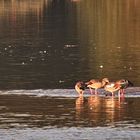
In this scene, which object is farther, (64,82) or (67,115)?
(64,82)

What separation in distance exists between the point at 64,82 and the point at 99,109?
6980 mm

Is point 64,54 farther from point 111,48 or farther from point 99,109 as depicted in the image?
point 99,109

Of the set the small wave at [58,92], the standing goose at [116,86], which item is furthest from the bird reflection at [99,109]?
the small wave at [58,92]

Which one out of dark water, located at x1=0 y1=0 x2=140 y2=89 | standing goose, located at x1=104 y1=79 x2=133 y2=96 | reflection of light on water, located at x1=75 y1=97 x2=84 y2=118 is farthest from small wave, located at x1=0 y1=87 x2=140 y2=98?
dark water, located at x1=0 y1=0 x2=140 y2=89

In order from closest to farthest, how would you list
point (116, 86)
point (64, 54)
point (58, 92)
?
point (116, 86) → point (58, 92) → point (64, 54)

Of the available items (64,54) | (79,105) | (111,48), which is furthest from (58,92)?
(111,48)

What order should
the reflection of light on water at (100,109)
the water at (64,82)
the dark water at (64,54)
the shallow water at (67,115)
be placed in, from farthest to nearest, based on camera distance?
1. the dark water at (64,54)
2. the reflection of light on water at (100,109)
3. the water at (64,82)
4. the shallow water at (67,115)

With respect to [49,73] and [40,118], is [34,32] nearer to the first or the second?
[49,73]

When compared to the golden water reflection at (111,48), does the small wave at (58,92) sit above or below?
above

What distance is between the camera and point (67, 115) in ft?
67.7

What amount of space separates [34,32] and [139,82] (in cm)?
2929

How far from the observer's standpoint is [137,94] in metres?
23.9

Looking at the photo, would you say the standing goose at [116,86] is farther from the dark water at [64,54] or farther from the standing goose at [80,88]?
the dark water at [64,54]

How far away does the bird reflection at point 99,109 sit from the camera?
19969 millimetres
